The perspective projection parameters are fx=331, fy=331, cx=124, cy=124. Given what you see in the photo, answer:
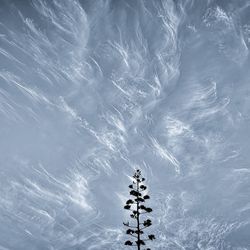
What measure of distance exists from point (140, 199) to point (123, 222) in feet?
9.13

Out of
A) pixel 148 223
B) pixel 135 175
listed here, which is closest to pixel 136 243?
pixel 148 223

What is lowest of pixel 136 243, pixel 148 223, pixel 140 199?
pixel 136 243

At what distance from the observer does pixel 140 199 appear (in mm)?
26062

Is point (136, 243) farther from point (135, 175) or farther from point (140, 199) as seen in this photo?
point (135, 175)

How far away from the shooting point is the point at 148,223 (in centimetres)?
2542

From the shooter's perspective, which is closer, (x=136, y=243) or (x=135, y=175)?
(x=136, y=243)

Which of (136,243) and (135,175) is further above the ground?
(135,175)

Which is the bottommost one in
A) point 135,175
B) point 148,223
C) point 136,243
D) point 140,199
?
point 136,243

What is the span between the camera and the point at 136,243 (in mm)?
24328

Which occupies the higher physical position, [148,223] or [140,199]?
[140,199]

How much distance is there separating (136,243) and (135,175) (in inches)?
221

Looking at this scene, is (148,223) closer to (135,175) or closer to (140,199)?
(140,199)

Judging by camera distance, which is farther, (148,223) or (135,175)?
(135,175)

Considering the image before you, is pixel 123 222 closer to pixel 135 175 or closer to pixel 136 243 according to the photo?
pixel 136 243
